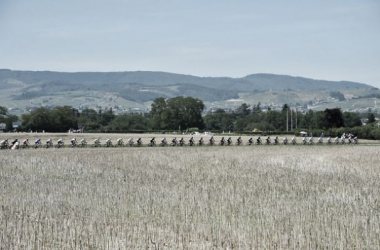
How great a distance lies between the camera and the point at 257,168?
35375 mm

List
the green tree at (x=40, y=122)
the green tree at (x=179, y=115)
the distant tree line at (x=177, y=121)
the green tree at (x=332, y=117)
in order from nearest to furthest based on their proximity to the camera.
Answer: the green tree at (x=40, y=122)
the distant tree line at (x=177, y=121)
the green tree at (x=332, y=117)
the green tree at (x=179, y=115)

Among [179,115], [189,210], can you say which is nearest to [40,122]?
[179,115]

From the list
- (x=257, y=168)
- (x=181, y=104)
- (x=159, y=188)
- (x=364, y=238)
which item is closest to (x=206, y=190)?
(x=159, y=188)

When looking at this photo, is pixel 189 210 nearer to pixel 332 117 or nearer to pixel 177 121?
pixel 332 117

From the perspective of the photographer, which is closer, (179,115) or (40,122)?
(40,122)

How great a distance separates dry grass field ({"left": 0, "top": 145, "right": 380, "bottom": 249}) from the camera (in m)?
14.4

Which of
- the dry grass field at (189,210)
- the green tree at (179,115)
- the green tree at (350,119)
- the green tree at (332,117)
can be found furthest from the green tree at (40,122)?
the dry grass field at (189,210)

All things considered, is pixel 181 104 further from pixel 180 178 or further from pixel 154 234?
pixel 154 234

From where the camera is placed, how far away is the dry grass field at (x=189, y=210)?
14.4 meters

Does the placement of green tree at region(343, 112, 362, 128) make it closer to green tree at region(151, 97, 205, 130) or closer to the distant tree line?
the distant tree line

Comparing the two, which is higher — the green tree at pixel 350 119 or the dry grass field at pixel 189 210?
the green tree at pixel 350 119

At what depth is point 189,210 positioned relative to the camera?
18.6 metres

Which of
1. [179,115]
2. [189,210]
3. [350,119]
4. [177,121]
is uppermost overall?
[179,115]

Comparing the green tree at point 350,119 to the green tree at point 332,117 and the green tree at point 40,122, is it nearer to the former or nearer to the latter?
the green tree at point 332,117
